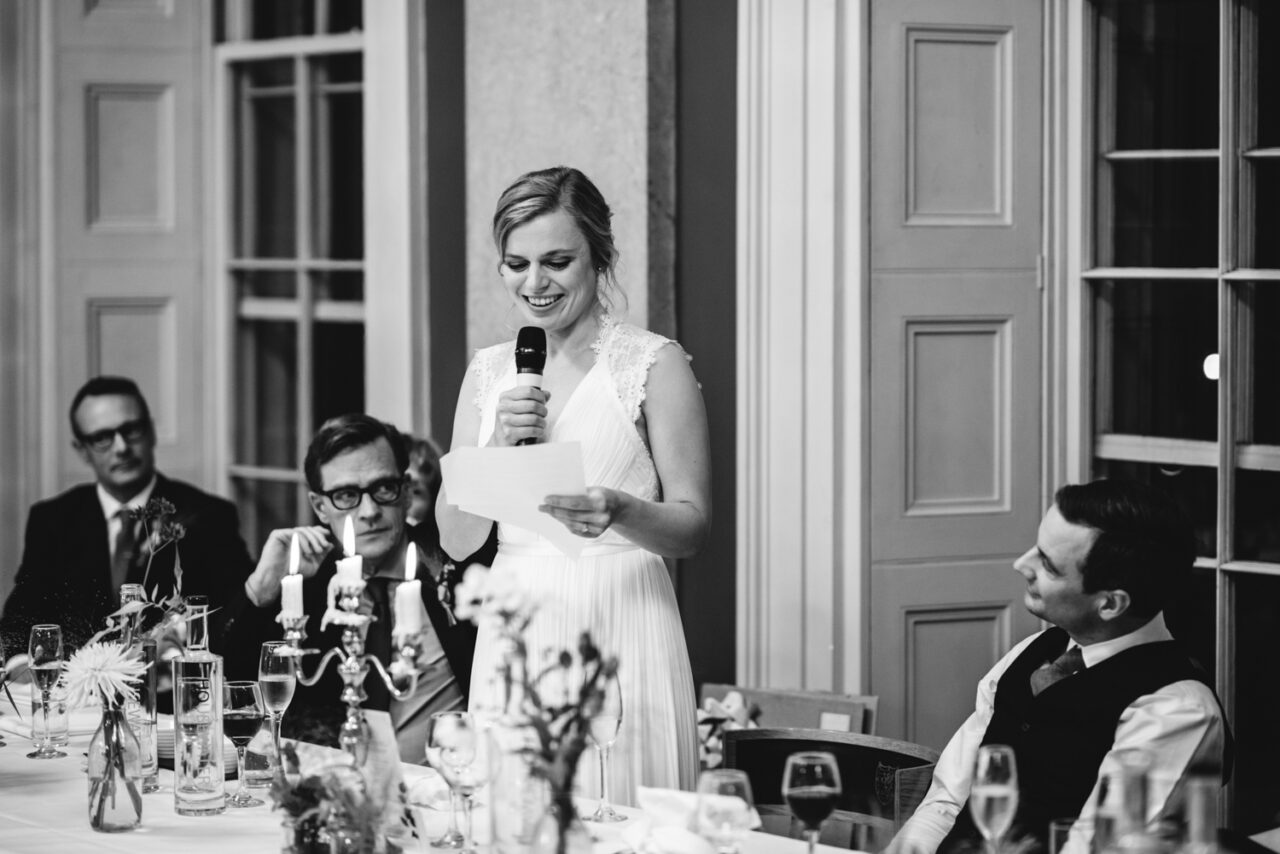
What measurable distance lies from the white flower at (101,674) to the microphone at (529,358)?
643mm

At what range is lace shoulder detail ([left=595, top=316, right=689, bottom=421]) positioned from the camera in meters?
2.91

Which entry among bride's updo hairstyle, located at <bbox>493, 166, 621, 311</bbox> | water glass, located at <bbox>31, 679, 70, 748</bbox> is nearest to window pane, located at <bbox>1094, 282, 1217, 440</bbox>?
bride's updo hairstyle, located at <bbox>493, 166, 621, 311</bbox>

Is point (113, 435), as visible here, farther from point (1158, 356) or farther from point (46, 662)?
point (1158, 356)

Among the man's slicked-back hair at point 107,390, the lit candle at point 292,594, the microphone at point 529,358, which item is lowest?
the lit candle at point 292,594

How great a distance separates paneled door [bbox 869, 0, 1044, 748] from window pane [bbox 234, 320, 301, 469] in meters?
2.04

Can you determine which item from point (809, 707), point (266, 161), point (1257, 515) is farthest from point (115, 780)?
point (266, 161)

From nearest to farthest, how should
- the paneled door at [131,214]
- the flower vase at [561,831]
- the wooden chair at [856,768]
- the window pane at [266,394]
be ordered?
the flower vase at [561,831] → the wooden chair at [856,768] → the paneled door at [131,214] → the window pane at [266,394]

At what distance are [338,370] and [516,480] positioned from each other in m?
2.59

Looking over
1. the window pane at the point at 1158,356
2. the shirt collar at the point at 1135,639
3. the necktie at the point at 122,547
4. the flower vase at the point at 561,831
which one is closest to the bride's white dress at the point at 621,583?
the shirt collar at the point at 1135,639

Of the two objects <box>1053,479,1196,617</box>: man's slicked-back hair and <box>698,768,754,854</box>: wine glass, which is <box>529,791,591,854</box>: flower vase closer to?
<box>698,768,754,854</box>: wine glass

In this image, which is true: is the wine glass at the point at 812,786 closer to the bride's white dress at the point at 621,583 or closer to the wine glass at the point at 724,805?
the wine glass at the point at 724,805

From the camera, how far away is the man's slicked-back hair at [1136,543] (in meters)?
2.49

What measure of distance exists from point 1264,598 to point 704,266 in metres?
1.43

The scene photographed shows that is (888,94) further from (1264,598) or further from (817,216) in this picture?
(1264,598)
